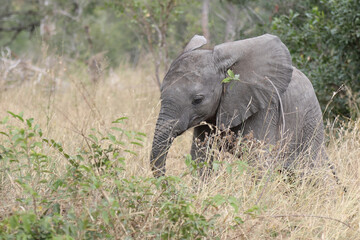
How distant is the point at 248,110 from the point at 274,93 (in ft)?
0.82

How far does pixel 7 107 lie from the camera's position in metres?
6.13

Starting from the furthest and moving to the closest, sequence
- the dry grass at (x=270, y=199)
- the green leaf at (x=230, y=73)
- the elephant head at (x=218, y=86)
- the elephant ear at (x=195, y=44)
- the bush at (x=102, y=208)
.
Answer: the elephant ear at (x=195, y=44) → the elephant head at (x=218, y=86) → the green leaf at (x=230, y=73) → the dry grass at (x=270, y=199) → the bush at (x=102, y=208)

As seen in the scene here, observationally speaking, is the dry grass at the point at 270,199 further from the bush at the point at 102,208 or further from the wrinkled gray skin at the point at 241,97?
the wrinkled gray skin at the point at 241,97

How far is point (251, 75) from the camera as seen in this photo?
430cm

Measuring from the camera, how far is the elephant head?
4098 mm

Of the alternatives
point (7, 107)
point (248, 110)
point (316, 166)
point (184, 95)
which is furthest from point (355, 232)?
point (7, 107)

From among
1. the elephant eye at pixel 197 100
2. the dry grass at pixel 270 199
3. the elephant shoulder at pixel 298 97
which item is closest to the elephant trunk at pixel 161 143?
the dry grass at pixel 270 199

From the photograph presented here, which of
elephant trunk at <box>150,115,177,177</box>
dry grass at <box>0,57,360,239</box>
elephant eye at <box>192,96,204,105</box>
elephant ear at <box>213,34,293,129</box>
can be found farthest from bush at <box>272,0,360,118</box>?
elephant trunk at <box>150,115,177,177</box>

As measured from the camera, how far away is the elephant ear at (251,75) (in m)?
4.25

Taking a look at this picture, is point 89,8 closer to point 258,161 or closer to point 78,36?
point 78,36

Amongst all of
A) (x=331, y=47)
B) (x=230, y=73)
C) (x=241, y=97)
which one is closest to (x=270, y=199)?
(x=241, y=97)

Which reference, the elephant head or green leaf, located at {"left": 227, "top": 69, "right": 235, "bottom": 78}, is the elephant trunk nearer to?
the elephant head

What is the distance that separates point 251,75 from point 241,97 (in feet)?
0.65

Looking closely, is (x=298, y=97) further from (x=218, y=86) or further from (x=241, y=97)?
(x=218, y=86)
